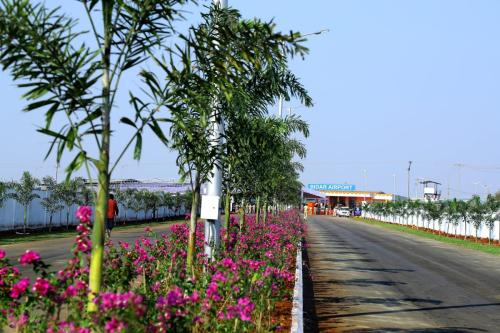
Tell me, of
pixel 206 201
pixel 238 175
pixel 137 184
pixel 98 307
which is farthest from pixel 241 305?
pixel 137 184

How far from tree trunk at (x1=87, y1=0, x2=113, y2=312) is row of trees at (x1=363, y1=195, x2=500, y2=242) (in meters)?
44.9

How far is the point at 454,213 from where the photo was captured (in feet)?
180

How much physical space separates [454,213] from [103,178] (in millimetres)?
52379

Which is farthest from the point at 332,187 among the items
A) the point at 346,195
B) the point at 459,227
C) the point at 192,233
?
the point at 192,233

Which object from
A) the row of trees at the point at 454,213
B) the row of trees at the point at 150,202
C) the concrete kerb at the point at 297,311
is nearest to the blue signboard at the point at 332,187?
the row of trees at the point at 454,213

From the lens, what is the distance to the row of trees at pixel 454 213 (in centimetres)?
4800

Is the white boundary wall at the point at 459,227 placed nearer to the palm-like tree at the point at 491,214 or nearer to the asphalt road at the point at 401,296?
the palm-like tree at the point at 491,214

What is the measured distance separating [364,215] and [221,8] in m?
120

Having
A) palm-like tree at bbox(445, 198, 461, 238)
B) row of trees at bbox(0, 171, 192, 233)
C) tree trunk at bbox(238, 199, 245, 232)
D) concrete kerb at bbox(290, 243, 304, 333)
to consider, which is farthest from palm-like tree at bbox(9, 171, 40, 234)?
palm-like tree at bbox(445, 198, 461, 238)

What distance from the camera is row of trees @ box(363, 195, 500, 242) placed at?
48000 millimetres

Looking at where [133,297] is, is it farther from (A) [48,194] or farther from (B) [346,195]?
(B) [346,195]

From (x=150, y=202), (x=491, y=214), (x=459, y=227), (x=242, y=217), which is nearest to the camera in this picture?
(x=242, y=217)

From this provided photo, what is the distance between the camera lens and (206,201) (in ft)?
37.4

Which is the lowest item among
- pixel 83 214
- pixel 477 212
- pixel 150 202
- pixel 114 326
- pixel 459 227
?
pixel 459 227
